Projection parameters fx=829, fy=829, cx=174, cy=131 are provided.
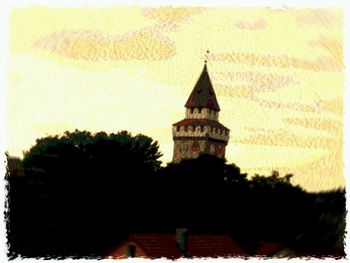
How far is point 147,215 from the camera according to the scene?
4727mm

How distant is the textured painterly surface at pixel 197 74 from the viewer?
473 cm

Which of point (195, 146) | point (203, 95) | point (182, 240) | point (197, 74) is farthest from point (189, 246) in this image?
point (197, 74)

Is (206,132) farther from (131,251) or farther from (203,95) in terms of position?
(131,251)

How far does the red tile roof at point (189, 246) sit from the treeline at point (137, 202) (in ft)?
0.16

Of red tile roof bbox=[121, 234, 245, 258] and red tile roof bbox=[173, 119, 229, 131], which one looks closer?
red tile roof bbox=[121, 234, 245, 258]

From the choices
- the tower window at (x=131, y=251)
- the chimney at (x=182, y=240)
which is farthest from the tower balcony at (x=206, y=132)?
the tower window at (x=131, y=251)

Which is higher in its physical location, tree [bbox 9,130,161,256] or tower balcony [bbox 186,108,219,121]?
tower balcony [bbox 186,108,219,121]

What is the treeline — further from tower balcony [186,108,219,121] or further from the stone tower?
Answer: tower balcony [186,108,219,121]

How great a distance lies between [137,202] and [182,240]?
1.11 ft

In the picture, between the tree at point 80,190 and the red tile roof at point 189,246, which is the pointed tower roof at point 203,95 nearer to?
the tree at point 80,190

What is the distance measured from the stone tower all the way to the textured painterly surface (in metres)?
0.04

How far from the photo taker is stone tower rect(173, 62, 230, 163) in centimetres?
472

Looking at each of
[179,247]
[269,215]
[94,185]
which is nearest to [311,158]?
[269,215]

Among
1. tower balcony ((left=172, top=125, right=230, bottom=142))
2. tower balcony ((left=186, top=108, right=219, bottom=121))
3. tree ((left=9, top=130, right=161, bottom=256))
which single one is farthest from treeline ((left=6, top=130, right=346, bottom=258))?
tower balcony ((left=186, top=108, right=219, bottom=121))
